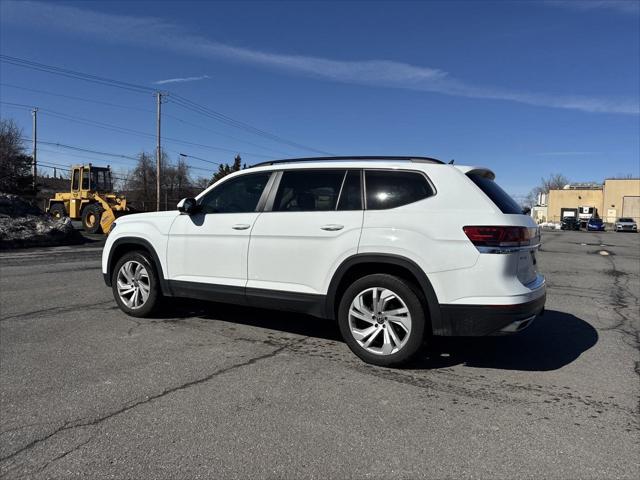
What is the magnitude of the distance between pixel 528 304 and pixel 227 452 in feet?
8.83

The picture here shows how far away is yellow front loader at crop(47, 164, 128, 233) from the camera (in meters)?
23.3

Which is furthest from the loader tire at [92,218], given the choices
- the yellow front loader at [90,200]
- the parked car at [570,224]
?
the parked car at [570,224]

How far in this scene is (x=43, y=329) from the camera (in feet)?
18.2

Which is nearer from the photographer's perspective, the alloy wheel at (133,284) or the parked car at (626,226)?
the alloy wheel at (133,284)

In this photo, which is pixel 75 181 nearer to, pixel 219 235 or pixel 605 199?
pixel 219 235

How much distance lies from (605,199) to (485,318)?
84.2m

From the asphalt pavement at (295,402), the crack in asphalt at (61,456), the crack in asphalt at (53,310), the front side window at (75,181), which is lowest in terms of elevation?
the crack in asphalt at (53,310)

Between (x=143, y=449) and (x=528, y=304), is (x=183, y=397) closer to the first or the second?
(x=143, y=449)

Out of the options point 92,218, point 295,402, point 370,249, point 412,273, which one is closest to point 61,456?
point 295,402

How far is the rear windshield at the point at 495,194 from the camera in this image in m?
4.27

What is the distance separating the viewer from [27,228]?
17438mm

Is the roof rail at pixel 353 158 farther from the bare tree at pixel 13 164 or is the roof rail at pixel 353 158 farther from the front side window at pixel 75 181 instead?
the bare tree at pixel 13 164

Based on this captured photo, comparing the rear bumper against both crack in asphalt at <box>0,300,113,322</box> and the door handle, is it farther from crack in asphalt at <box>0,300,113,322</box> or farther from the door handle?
crack in asphalt at <box>0,300,113,322</box>

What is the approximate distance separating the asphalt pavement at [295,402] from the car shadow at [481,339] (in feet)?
0.10
